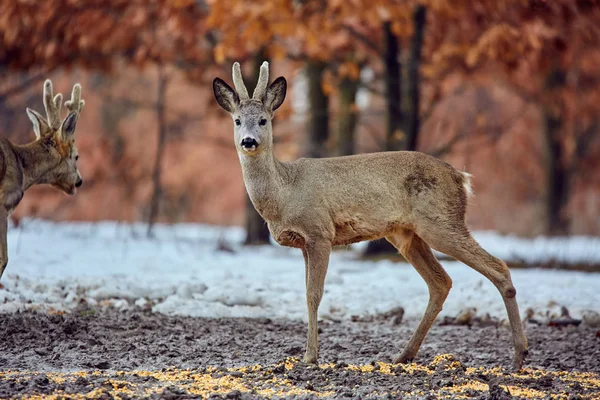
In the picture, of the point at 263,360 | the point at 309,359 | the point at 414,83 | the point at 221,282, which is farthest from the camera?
the point at 414,83

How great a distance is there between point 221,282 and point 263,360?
9.50 ft

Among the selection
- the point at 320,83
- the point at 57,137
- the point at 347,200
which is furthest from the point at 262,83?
the point at 320,83

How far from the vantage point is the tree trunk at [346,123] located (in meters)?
14.7

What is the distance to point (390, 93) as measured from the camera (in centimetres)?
1323

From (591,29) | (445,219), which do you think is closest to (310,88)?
(591,29)

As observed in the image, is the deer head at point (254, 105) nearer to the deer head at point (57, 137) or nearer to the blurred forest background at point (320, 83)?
the deer head at point (57, 137)

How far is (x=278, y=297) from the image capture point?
8.49 m

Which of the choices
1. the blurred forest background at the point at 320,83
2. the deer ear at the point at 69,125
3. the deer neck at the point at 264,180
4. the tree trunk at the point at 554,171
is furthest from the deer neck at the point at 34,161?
the tree trunk at the point at 554,171

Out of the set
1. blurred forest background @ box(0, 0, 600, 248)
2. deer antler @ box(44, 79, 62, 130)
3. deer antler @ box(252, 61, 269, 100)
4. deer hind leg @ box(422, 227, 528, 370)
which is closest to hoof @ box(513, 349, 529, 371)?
deer hind leg @ box(422, 227, 528, 370)

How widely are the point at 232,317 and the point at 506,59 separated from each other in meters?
6.17

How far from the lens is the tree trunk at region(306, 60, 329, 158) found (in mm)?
15016

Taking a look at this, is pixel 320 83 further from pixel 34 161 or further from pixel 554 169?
pixel 34 161

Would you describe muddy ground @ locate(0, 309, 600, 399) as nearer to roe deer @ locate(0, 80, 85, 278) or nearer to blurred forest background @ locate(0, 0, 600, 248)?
roe deer @ locate(0, 80, 85, 278)

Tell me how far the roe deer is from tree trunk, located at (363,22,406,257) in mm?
6409
